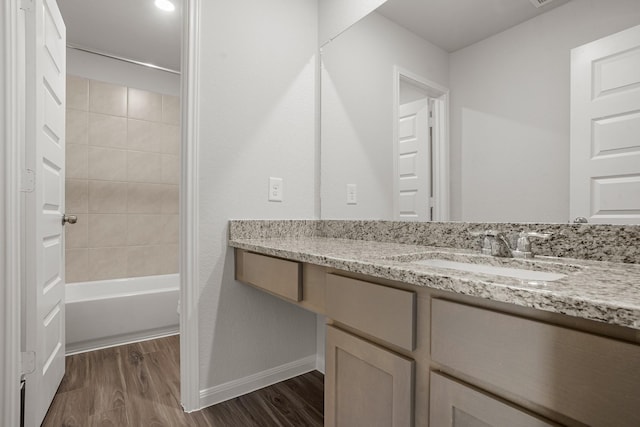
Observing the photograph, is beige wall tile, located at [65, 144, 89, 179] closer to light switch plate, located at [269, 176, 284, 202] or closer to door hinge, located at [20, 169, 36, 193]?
door hinge, located at [20, 169, 36, 193]

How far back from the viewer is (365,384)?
0.91 meters

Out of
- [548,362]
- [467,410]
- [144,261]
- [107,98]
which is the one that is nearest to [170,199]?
[144,261]

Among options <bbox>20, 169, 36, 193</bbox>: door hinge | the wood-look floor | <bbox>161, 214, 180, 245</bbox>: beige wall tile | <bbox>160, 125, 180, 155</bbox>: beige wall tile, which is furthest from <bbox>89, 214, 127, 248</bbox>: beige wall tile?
<bbox>20, 169, 36, 193</bbox>: door hinge

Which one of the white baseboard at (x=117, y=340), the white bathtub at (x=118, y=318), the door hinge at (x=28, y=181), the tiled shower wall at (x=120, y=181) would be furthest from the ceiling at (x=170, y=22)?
the white baseboard at (x=117, y=340)

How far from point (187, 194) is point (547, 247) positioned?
142 cm

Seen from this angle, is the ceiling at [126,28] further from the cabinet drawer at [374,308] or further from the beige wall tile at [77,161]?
the cabinet drawer at [374,308]

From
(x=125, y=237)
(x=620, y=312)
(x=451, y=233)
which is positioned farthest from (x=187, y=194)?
(x=125, y=237)

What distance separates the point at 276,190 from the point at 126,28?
72.9 inches

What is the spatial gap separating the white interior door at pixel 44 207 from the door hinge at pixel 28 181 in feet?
0.04

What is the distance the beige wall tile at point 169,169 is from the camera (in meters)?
3.28

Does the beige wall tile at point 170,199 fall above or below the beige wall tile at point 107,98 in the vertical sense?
below

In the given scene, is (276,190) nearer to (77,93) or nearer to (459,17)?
(459,17)

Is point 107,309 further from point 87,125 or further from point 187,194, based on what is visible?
point 87,125

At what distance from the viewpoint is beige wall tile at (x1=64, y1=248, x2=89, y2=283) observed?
282cm
